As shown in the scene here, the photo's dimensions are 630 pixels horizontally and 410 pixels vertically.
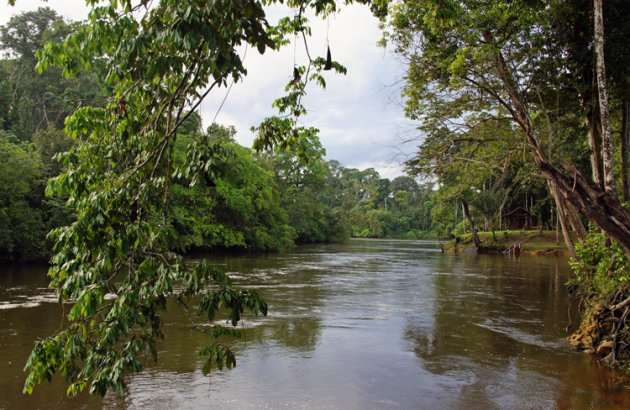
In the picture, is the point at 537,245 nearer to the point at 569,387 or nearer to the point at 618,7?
the point at 618,7

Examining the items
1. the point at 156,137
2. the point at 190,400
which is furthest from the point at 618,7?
the point at 190,400

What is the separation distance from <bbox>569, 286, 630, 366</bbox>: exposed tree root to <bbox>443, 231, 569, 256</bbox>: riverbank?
2663 cm

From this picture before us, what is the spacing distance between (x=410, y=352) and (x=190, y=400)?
3947mm

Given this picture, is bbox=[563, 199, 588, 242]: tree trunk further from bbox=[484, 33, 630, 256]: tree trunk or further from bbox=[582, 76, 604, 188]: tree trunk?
bbox=[484, 33, 630, 256]: tree trunk

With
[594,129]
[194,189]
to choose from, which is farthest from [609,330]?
[194,189]

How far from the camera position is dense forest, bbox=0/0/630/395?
2498 mm

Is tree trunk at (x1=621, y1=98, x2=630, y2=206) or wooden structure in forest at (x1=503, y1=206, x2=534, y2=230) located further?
wooden structure in forest at (x1=503, y1=206, x2=534, y2=230)

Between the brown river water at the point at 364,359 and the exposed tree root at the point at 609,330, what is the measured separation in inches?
11.6

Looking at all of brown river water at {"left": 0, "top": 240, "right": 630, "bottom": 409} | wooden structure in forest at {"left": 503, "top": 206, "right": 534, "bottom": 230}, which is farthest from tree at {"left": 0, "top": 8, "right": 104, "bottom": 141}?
wooden structure in forest at {"left": 503, "top": 206, "right": 534, "bottom": 230}

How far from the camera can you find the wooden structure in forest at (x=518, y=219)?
41.5 metres

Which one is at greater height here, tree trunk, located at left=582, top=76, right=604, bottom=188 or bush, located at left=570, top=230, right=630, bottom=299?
tree trunk, located at left=582, top=76, right=604, bottom=188

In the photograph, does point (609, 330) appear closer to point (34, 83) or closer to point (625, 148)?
point (625, 148)

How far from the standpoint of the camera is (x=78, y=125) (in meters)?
2.99

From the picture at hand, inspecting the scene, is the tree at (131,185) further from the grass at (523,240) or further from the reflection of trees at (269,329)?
the grass at (523,240)
